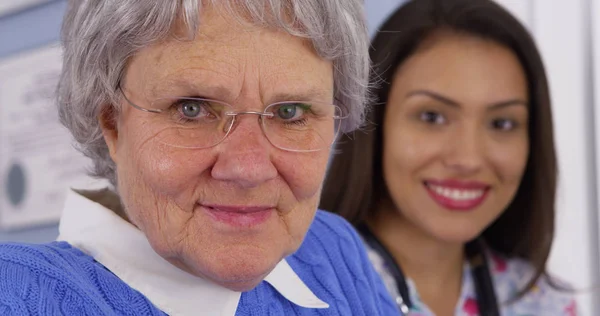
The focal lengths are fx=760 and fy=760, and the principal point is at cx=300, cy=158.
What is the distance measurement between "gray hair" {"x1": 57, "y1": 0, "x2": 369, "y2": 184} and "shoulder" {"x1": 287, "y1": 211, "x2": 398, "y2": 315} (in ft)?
0.87

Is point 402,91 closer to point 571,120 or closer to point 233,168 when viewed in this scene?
point 571,120

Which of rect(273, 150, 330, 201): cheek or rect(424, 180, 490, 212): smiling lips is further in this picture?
rect(424, 180, 490, 212): smiling lips

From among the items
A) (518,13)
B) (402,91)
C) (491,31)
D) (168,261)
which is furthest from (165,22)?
(518,13)

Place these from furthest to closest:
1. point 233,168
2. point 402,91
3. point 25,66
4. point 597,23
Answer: point 25,66, point 597,23, point 402,91, point 233,168

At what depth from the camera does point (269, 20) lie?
851 millimetres

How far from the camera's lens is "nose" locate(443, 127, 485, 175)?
1.60 metres

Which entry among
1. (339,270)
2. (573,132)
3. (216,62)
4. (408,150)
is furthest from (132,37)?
(573,132)

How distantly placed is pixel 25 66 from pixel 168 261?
6.43 feet

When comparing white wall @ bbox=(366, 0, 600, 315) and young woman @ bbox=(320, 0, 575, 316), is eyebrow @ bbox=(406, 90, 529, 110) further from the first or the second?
white wall @ bbox=(366, 0, 600, 315)

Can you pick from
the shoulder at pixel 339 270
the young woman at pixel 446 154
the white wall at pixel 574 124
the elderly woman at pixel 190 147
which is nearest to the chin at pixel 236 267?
the elderly woman at pixel 190 147

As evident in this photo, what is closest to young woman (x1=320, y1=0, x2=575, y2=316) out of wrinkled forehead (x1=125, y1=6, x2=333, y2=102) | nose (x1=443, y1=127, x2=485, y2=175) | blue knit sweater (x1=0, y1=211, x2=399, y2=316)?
nose (x1=443, y1=127, x2=485, y2=175)

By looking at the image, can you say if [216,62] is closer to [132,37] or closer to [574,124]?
[132,37]

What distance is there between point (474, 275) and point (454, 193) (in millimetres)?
254

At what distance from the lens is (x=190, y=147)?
83 centimetres
